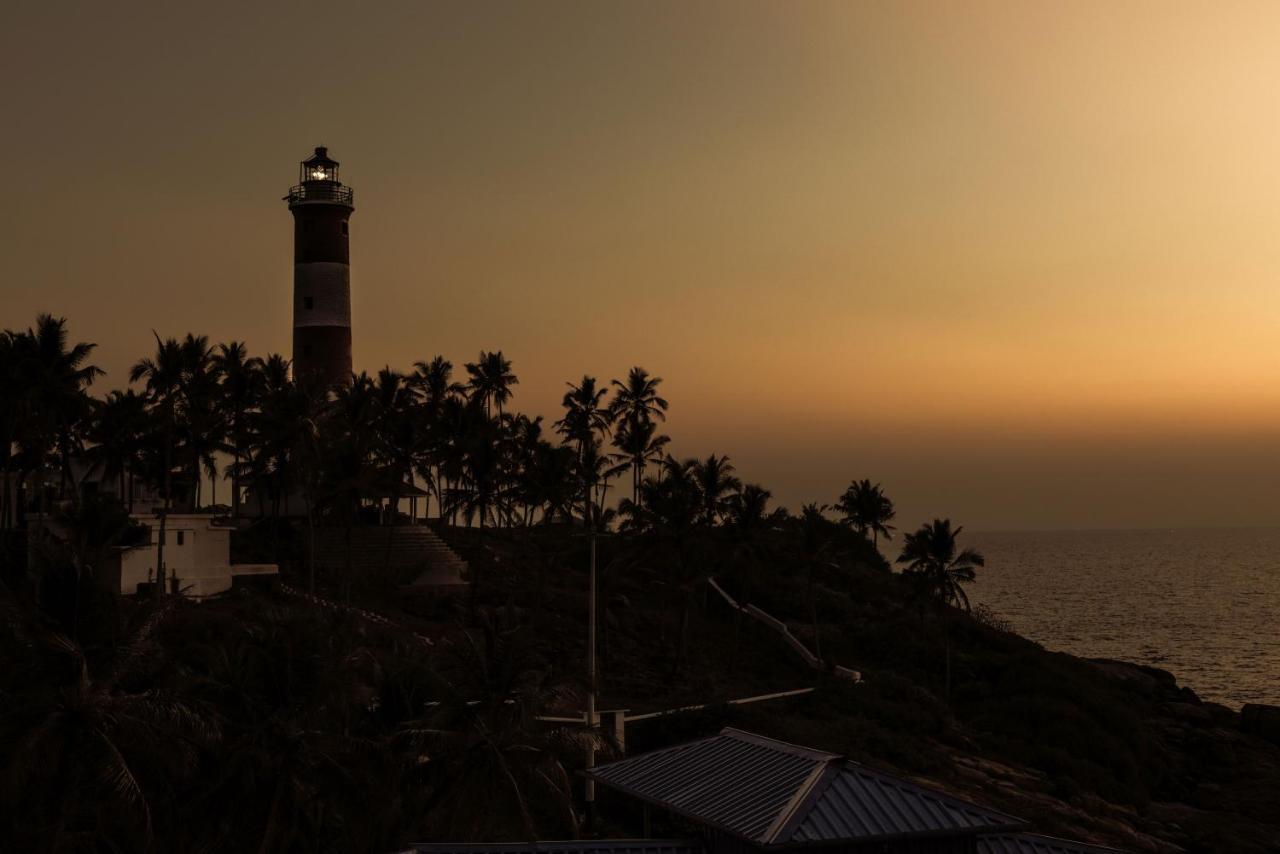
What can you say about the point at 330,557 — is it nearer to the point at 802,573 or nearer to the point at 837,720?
the point at 837,720

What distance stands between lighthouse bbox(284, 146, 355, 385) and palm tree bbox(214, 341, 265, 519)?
9.28ft

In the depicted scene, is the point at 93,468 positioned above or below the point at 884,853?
above

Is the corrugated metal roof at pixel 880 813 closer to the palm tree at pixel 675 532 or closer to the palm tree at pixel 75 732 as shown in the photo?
the palm tree at pixel 75 732

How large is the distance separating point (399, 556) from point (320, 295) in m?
19.5

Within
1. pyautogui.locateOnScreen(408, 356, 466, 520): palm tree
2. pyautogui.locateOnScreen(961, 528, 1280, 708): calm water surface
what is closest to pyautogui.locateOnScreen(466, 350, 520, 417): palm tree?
pyautogui.locateOnScreen(408, 356, 466, 520): palm tree

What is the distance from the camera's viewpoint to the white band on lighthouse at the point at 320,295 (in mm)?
80625

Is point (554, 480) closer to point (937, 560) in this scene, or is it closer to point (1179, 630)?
point (937, 560)

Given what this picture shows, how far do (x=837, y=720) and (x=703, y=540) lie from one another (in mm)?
15055

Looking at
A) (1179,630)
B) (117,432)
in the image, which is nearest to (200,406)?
(117,432)

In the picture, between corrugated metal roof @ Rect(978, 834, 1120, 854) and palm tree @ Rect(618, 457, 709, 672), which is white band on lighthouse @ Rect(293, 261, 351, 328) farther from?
corrugated metal roof @ Rect(978, 834, 1120, 854)

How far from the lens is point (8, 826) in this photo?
1073 inches

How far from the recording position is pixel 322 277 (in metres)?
80.8

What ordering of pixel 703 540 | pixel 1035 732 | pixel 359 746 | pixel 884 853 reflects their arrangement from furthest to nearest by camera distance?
pixel 703 540, pixel 1035 732, pixel 359 746, pixel 884 853

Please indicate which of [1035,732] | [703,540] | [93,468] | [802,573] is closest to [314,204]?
[93,468]
